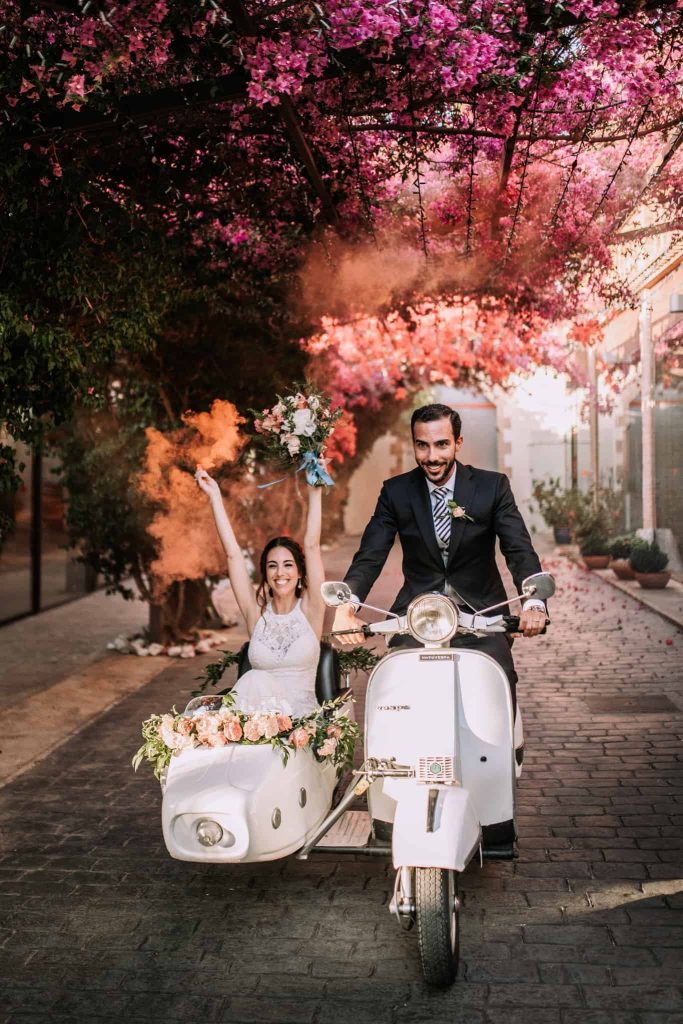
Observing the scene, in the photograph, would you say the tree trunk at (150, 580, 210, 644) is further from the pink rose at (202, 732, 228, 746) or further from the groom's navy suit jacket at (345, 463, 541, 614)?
the groom's navy suit jacket at (345, 463, 541, 614)

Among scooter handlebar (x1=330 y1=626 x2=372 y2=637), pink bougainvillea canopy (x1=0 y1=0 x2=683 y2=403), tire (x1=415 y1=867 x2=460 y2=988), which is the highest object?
pink bougainvillea canopy (x1=0 y1=0 x2=683 y2=403)

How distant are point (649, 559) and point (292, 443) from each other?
38.5ft

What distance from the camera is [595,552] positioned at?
19.6 m

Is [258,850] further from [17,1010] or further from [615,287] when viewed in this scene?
[615,287]

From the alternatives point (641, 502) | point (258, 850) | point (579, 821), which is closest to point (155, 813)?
point (258, 850)

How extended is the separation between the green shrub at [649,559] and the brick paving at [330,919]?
902 cm

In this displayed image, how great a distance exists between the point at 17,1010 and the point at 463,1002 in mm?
1528

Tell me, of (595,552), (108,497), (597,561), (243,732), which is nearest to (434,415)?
(243,732)

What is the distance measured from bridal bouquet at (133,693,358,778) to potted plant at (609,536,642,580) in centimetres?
1240

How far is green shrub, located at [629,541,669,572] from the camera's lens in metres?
15.9

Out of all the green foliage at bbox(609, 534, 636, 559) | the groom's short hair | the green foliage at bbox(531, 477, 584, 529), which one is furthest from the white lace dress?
the green foliage at bbox(531, 477, 584, 529)

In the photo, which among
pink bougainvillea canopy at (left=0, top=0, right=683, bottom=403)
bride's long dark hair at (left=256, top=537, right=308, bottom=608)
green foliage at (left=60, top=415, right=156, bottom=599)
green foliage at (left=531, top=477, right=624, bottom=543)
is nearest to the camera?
bride's long dark hair at (left=256, top=537, right=308, bottom=608)

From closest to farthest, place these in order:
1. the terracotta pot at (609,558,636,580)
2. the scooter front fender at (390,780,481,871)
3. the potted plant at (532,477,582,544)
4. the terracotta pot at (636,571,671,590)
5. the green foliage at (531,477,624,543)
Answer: the scooter front fender at (390,780,481,871)
the terracotta pot at (636,571,671,590)
the terracotta pot at (609,558,636,580)
the green foliage at (531,477,624,543)
the potted plant at (532,477,582,544)

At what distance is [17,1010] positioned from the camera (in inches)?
146
